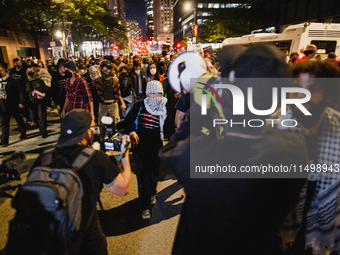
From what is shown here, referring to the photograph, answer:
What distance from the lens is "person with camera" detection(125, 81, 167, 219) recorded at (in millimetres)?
3357

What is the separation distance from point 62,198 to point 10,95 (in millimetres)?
5960

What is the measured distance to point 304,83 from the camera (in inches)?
77.2

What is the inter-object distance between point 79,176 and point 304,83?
6.84ft

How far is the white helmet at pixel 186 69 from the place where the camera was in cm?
184

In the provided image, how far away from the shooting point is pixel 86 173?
170 cm

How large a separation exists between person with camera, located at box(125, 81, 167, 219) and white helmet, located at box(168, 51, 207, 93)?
1.40m

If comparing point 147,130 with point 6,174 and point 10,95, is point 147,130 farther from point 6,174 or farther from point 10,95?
point 10,95

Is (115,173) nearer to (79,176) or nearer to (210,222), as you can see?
(79,176)

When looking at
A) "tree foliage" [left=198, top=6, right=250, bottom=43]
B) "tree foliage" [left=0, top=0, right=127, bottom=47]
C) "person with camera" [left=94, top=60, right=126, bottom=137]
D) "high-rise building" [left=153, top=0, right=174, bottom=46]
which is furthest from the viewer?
"high-rise building" [left=153, top=0, right=174, bottom=46]

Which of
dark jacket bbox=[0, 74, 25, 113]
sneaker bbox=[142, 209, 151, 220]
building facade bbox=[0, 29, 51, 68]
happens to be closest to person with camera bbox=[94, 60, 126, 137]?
dark jacket bbox=[0, 74, 25, 113]

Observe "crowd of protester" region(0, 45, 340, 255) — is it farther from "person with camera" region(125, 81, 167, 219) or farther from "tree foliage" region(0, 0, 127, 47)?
"tree foliage" region(0, 0, 127, 47)

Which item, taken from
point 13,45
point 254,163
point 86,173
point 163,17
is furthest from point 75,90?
point 163,17

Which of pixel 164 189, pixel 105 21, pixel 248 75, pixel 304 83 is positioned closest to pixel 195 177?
pixel 248 75

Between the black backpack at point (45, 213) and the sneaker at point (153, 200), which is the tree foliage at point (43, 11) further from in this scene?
the black backpack at point (45, 213)
